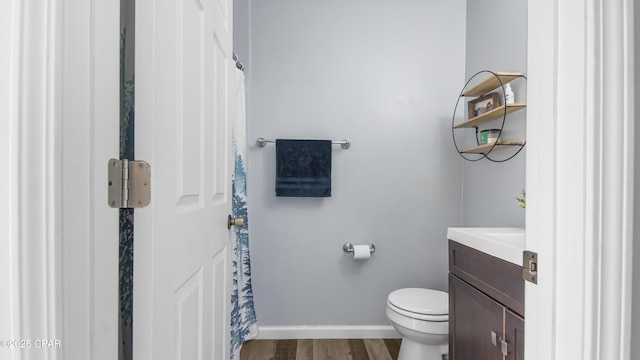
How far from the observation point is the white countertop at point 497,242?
0.88 m

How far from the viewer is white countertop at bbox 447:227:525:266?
880 mm

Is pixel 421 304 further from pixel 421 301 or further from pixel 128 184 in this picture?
pixel 128 184

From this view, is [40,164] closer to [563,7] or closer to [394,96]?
[563,7]

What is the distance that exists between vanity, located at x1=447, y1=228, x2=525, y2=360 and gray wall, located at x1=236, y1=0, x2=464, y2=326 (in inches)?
29.1

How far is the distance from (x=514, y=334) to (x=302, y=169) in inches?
53.3

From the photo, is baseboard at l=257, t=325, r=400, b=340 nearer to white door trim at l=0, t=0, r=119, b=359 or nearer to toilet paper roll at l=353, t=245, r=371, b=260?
toilet paper roll at l=353, t=245, r=371, b=260

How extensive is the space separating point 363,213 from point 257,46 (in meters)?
1.31

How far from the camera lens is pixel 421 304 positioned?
153 centimetres

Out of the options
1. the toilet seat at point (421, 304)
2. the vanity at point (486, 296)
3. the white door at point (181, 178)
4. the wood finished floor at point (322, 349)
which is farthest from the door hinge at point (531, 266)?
the wood finished floor at point (322, 349)

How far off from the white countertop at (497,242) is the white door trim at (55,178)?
38.3 inches

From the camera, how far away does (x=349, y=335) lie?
200cm

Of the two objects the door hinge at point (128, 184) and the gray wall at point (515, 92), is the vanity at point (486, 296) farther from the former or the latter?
the door hinge at point (128, 184)

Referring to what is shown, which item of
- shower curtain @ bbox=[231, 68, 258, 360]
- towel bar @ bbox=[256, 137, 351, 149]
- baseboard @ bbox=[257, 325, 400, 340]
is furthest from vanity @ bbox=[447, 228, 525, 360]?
shower curtain @ bbox=[231, 68, 258, 360]

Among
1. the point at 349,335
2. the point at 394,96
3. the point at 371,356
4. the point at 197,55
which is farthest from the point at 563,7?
the point at 349,335
